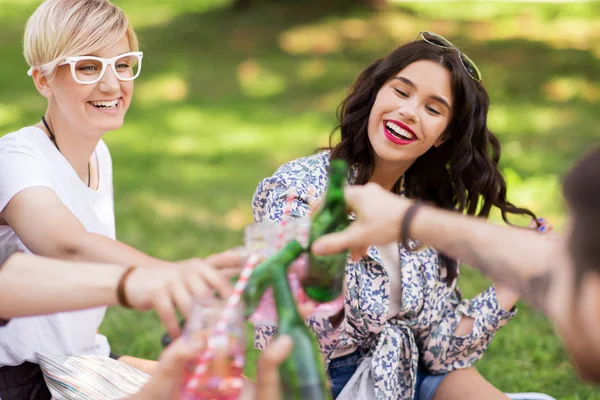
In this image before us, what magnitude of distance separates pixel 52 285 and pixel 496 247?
43.5 inches

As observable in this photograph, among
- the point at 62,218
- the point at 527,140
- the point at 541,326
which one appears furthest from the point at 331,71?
the point at 62,218

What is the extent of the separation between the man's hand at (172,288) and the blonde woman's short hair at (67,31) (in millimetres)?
1230

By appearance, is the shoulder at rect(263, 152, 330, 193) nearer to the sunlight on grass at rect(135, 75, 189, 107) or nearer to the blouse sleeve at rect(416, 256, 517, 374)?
the blouse sleeve at rect(416, 256, 517, 374)

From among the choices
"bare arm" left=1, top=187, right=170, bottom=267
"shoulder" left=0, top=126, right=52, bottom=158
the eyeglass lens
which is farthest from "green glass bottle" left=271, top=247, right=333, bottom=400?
the eyeglass lens

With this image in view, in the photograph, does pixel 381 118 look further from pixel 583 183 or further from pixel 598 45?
pixel 598 45

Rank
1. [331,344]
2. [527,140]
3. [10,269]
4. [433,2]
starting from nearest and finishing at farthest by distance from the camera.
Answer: [10,269], [331,344], [527,140], [433,2]

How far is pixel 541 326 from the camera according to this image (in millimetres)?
4812

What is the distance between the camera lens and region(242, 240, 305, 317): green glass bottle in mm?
1924

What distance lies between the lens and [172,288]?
192cm

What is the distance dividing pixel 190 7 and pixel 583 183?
47.7 feet

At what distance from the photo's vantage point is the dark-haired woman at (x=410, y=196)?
10.2 ft

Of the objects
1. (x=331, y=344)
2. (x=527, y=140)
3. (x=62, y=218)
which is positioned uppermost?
(x=62, y=218)

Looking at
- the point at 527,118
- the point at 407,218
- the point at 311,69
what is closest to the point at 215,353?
the point at 407,218

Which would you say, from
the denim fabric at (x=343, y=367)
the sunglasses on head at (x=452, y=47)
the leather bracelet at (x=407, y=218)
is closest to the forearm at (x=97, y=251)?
the leather bracelet at (x=407, y=218)
